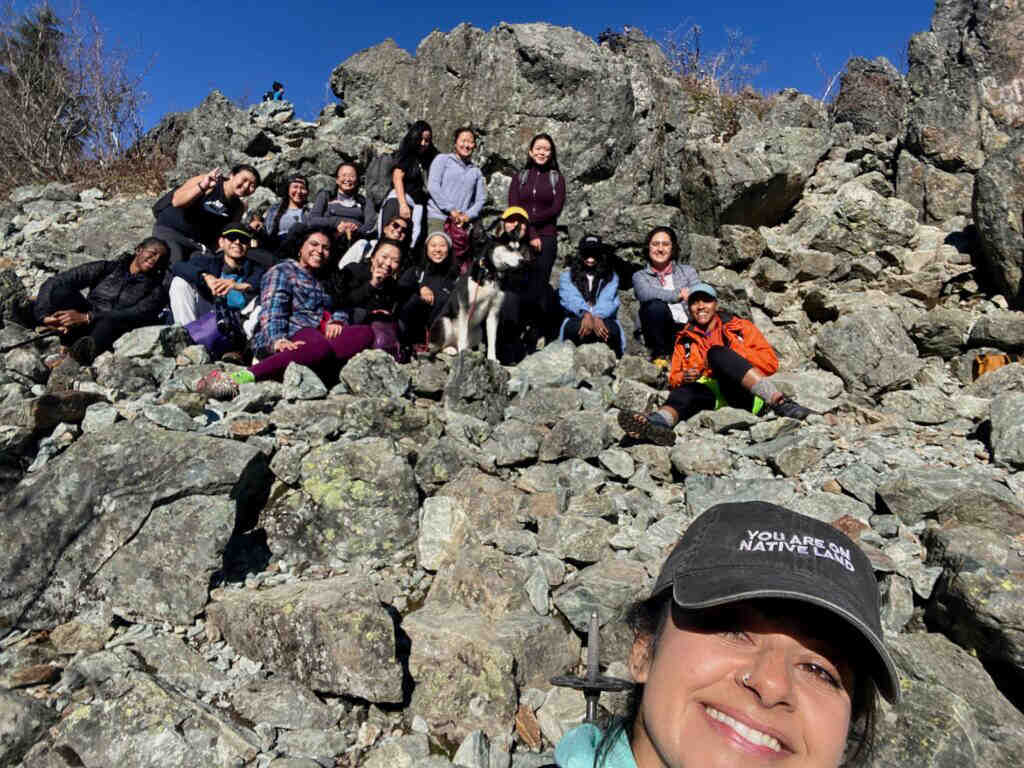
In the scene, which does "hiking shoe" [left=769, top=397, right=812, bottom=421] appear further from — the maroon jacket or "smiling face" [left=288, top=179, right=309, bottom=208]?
"smiling face" [left=288, top=179, right=309, bottom=208]

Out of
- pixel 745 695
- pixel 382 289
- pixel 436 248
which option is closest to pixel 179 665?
pixel 745 695

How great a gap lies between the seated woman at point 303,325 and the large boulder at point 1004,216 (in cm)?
917

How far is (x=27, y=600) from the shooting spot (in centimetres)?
409

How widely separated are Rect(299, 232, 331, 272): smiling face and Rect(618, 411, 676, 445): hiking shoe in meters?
4.32

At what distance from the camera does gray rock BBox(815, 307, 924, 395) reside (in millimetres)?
7824

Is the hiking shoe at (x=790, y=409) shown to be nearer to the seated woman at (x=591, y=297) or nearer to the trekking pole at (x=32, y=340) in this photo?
the seated woman at (x=591, y=297)

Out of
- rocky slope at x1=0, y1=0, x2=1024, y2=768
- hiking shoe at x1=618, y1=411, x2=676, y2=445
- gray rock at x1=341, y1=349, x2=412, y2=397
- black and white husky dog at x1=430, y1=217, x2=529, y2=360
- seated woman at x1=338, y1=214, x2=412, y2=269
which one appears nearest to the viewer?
rocky slope at x1=0, y1=0, x2=1024, y2=768

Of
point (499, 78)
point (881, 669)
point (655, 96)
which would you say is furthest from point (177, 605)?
point (655, 96)

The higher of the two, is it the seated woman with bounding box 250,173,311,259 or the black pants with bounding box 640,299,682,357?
the seated woman with bounding box 250,173,311,259

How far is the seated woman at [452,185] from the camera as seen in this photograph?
10461 millimetres

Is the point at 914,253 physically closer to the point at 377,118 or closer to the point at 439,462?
the point at 439,462

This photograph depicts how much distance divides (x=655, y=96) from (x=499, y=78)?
3.61 m

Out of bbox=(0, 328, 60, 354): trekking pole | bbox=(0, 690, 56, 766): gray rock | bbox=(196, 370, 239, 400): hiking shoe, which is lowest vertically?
bbox=(0, 690, 56, 766): gray rock

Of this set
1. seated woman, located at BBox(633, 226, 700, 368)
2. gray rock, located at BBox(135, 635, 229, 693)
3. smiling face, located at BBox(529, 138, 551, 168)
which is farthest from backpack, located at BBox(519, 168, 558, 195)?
gray rock, located at BBox(135, 635, 229, 693)
